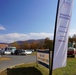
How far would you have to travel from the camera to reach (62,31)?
7840 mm

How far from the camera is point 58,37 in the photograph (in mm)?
7758

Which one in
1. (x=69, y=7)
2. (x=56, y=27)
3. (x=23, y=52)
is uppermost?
(x=69, y=7)

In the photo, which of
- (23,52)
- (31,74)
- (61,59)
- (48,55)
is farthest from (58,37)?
(23,52)

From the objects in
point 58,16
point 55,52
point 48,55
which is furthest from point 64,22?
point 48,55

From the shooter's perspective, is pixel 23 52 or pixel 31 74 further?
pixel 23 52

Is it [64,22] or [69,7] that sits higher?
[69,7]

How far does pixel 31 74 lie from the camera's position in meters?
11.6

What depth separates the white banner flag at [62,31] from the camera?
7.68m

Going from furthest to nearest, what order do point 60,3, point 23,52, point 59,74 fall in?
point 23,52, point 59,74, point 60,3

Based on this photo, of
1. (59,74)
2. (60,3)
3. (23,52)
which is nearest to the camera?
(60,3)

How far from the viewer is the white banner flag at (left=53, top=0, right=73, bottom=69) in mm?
7684

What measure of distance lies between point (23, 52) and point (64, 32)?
151 feet

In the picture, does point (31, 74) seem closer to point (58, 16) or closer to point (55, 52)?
point (55, 52)

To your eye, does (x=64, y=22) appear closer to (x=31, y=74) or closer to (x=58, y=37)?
(x=58, y=37)
